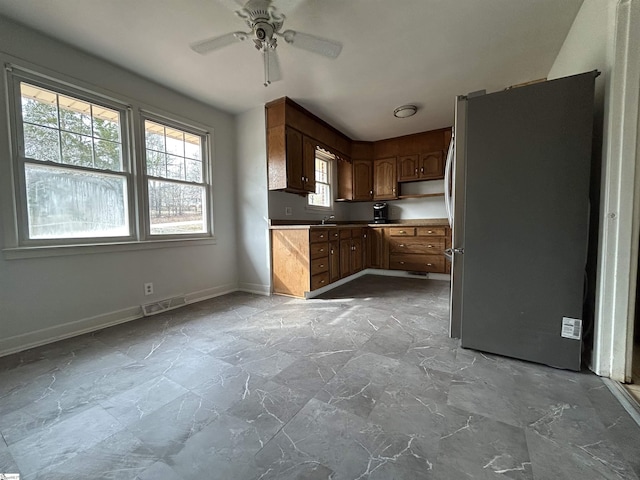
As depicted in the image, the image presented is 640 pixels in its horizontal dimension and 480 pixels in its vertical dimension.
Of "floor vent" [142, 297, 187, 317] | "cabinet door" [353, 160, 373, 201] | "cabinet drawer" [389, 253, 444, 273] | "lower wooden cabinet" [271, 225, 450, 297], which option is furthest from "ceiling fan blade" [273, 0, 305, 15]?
"cabinet drawer" [389, 253, 444, 273]

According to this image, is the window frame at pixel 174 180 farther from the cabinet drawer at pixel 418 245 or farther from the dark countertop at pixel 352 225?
the cabinet drawer at pixel 418 245

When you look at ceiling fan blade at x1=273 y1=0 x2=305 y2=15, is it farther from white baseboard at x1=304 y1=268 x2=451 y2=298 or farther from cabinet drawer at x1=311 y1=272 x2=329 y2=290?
white baseboard at x1=304 y1=268 x2=451 y2=298

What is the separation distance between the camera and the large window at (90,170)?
6.68ft

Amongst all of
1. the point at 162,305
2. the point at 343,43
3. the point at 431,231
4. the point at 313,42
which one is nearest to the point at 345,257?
the point at 431,231

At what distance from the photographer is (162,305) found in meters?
2.84

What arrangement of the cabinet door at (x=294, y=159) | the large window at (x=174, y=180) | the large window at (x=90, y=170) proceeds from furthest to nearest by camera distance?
the cabinet door at (x=294, y=159)
the large window at (x=174, y=180)
the large window at (x=90, y=170)

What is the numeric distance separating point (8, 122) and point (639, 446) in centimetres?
412

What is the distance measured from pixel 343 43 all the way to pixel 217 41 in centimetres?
103

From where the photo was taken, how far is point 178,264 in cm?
306

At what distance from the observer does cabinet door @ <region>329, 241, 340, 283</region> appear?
3592 mm

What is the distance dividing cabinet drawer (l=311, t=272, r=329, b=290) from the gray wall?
1.32 m

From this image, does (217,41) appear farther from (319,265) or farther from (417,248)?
(417,248)

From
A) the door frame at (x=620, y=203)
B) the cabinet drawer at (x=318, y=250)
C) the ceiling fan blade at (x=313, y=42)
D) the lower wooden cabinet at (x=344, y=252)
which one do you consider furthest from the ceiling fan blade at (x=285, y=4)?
the cabinet drawer at (x=318, y=250)

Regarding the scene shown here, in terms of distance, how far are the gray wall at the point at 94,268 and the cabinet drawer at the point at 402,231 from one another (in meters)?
2.83
